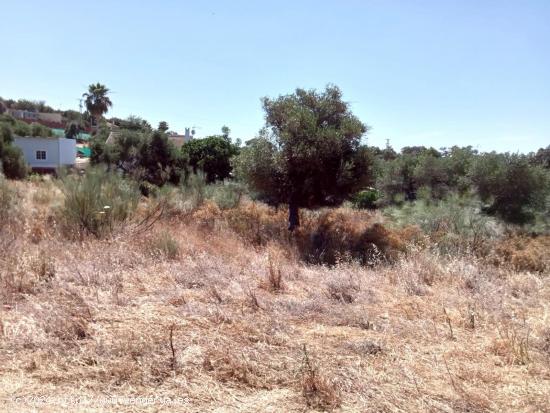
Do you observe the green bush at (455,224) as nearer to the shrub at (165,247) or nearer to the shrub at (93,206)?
the shrub at (165,247)

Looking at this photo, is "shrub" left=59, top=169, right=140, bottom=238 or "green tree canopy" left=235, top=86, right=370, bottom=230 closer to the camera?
"shrub" left=59, top=169, right=140, bottom=238

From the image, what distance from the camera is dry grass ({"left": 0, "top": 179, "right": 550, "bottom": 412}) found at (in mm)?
2578

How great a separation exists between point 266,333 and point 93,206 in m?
5.42

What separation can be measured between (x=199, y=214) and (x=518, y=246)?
7386 millimetres

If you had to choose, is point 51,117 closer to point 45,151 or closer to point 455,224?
point 45,151

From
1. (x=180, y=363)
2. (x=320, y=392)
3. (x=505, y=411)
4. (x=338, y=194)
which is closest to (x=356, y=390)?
(x=320, y=392)

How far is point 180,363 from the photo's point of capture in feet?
9.31

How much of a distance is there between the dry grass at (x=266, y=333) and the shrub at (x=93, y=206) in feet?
4.95

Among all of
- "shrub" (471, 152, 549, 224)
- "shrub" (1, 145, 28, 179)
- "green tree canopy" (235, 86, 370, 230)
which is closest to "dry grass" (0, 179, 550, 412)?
"green tree canopy" (235, 86, 370, 230)

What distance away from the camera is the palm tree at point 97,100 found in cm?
5457

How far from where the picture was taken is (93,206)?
298 inches

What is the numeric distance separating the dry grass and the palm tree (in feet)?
181

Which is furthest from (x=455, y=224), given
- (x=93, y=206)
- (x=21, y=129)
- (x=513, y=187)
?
(x=21, y=129)

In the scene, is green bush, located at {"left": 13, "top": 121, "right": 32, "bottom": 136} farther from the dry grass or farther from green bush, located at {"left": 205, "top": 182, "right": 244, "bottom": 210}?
the dry grass
